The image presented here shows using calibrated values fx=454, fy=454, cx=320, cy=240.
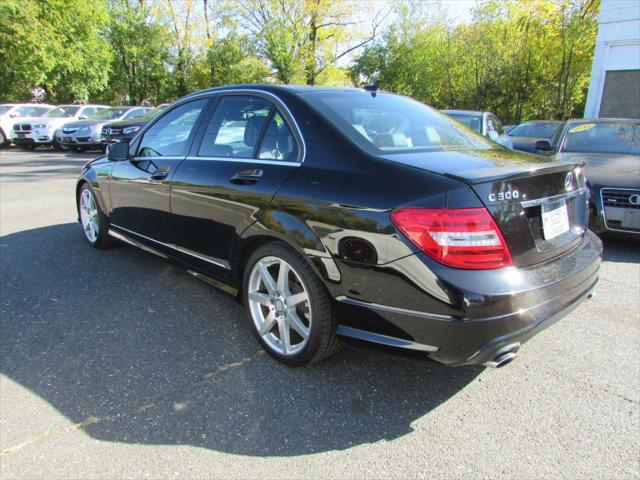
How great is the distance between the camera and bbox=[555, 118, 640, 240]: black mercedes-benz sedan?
15.9 feet

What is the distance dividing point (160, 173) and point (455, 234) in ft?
8.19

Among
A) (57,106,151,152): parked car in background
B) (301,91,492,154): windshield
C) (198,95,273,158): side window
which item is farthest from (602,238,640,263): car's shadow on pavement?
(57,106,151,152): parked car in background

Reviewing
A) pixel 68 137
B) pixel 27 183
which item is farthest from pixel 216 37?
pixel 27 183

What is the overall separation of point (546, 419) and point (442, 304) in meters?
0.92

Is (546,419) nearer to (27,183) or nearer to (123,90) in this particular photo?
(27,183)

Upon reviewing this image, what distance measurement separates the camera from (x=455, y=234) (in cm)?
197

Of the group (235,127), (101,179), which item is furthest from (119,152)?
(235,127)

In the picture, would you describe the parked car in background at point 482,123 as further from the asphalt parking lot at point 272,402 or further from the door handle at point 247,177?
the door handle at point 247,177

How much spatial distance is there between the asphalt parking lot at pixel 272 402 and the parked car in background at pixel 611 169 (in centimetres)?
158

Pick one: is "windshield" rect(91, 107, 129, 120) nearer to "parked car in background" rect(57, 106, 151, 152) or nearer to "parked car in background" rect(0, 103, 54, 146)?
"parked car in background" rect(57, 106, 151, 152)

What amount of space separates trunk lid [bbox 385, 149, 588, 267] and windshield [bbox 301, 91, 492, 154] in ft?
0.61

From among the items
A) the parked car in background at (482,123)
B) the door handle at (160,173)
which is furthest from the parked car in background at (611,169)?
the door handle at (160,173)

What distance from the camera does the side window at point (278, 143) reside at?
266cm

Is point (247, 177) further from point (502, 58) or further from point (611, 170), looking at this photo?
point (502, 58)
